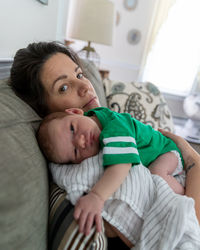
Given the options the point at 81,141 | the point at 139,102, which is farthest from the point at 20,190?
the point at 139,102

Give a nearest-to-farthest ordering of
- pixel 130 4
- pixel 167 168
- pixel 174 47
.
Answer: pixel 167 168, pixel 130 4, pixel 174 47

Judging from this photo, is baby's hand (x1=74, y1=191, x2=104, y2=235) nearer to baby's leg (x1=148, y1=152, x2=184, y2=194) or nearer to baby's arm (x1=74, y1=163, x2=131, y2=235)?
baby's arm (x1=74, y1=163, x2=131, y2=235)

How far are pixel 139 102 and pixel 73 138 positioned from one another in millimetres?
1208

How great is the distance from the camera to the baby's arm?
21.8 inches

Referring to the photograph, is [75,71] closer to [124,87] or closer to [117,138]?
[117,138]

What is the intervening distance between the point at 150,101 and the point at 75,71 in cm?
104

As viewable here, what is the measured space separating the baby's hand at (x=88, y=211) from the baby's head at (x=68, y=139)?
0.66ft

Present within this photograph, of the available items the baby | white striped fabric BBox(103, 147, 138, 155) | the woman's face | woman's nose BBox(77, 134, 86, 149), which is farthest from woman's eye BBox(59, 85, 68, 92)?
white striped fabric BBox(103, 147, 138, 155)

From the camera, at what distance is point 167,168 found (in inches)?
36.1

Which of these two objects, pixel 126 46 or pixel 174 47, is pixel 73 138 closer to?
pixel 126 46

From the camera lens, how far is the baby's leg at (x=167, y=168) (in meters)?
0.88

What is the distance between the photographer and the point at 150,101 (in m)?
1.94

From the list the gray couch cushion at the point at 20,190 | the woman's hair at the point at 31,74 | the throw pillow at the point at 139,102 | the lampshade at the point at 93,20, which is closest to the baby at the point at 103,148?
the gray couch cushion at the point at 20,190

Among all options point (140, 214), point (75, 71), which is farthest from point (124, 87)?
point (140, 214)
